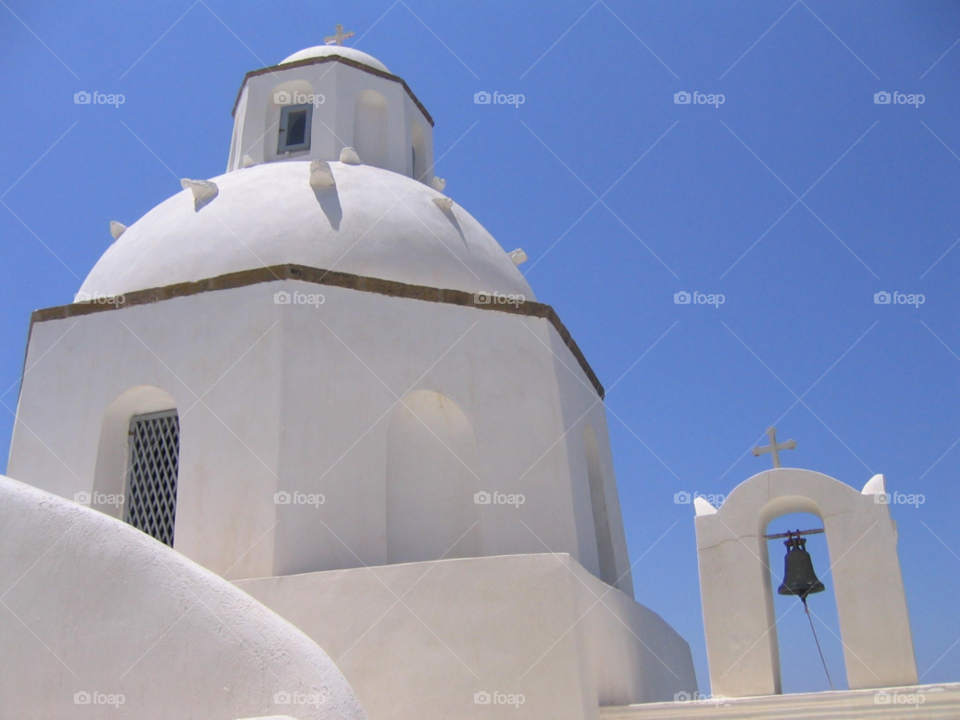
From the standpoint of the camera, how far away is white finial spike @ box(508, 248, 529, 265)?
10.9 meters

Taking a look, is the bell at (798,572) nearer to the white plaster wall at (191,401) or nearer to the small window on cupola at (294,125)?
the white plaster wall at (191,401)

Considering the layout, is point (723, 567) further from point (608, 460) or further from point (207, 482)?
point (207, 482)

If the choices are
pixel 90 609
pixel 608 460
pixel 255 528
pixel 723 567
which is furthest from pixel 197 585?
pixel 608 460

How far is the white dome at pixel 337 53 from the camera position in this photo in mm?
12031

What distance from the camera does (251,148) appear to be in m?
11.7

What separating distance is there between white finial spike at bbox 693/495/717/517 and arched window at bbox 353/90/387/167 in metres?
6.35

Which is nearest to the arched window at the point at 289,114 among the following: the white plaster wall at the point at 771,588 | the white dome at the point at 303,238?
the white dome at the point at 303,238

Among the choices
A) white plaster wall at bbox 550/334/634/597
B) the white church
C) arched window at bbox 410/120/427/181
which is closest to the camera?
the white church

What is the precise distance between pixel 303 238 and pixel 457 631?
4.21 metres

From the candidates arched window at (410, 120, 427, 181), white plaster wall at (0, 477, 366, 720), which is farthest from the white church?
arched window at (410, 120, 427, 181)

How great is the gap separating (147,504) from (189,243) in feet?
8.71

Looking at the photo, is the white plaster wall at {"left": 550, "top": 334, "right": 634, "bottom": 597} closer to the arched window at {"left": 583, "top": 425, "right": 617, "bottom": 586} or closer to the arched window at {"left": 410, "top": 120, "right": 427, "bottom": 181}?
the arched window at {"left": 583, "top": 425, "right": 617, "bottom": 586}

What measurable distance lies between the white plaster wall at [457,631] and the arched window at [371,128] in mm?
6593

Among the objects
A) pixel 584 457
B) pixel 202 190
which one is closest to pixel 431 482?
pixel 584 457
